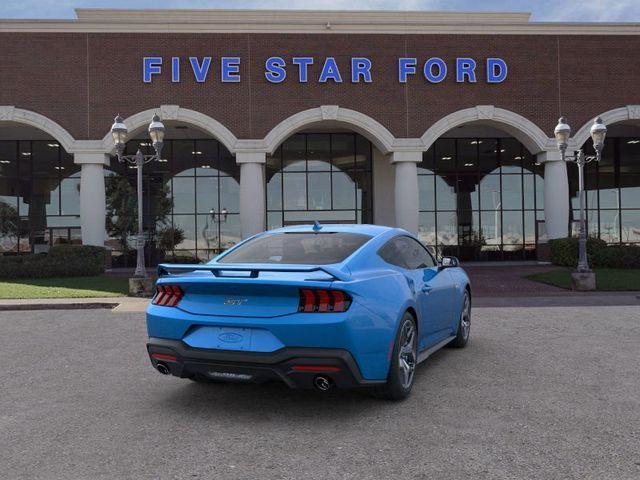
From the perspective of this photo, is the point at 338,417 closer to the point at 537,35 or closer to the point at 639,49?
the point at 537,35

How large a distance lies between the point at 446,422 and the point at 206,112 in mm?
20298

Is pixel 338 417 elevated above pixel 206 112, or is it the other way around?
pixel 206 112

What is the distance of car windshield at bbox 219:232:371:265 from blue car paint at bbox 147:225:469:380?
0.97ft

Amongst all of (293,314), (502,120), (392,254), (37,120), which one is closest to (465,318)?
(392,254)

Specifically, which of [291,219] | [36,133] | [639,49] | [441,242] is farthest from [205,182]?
[639,49]

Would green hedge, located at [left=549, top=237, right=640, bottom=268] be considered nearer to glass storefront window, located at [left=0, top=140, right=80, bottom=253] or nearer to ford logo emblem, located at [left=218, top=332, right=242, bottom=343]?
ford logo emblem, located at [left=218, top=332, right=242, bottom=343]

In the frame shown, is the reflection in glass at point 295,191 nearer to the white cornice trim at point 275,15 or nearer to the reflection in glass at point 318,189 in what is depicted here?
the reflection in glass at point 318,189

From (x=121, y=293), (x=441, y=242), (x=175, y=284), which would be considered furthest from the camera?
(x=441, y=242)

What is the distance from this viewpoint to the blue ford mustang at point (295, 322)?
13.5 feet

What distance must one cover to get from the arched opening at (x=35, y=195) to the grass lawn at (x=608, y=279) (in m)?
22.7

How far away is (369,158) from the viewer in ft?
91.7

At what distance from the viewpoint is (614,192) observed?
3075 cm

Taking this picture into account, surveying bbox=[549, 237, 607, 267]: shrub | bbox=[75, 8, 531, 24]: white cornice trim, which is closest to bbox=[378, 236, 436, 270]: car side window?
bbox=[549, 237, 607, 267]: shrub

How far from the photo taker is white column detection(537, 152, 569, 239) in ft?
76.0
